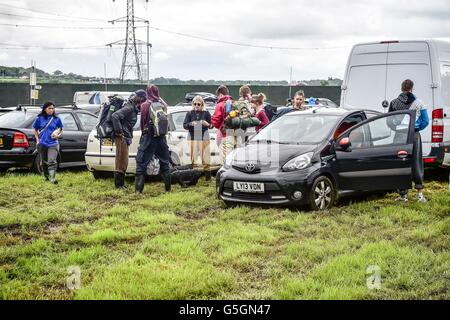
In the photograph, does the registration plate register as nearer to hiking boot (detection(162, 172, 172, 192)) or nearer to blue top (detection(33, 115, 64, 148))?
hiking boot (detection(162, 172, 172, 192))

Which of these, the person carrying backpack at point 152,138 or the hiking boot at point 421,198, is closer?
the hiking boot at point 421,198

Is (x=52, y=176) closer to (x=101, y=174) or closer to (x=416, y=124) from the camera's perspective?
(x=101, y=174)

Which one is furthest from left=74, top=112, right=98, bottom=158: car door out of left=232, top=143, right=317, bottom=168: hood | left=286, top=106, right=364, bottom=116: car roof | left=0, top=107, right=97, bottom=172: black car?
left=286, top=106, right=364, bottom=116: car roof

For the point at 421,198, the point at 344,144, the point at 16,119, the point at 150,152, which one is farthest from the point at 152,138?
the point at 421,198

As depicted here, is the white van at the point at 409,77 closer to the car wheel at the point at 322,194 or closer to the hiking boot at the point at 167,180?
the car wheel at the point at 322,194

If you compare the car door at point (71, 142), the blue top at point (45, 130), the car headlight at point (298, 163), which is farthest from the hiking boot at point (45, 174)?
the car headlight at point (298, 163)

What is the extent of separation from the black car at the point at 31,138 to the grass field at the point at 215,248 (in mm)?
2487

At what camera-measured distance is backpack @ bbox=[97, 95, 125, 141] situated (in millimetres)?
10789

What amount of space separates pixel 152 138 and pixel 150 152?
0.83 ft

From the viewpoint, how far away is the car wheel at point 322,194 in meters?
8.66

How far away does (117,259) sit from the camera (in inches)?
245
